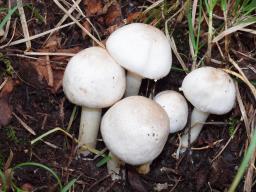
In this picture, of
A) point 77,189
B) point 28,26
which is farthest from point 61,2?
point 77,189

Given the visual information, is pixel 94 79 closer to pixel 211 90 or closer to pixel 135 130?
pixel 135 130

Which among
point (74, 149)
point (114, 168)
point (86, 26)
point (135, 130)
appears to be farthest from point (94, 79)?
point (86, 26)

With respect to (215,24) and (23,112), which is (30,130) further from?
(215,24)

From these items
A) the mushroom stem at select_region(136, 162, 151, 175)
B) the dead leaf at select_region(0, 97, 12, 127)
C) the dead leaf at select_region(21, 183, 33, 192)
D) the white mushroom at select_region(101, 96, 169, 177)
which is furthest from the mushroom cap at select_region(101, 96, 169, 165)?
the dead leaf at select_region(0, 97, 12, 127)

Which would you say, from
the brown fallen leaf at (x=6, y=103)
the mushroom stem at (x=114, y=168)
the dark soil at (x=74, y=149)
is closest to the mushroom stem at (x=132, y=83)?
the dark soil at (x=74, y=149)

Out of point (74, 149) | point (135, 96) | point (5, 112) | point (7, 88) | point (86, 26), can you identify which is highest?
point (86, 26)

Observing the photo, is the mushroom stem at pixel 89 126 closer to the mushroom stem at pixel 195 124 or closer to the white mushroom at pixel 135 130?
the white mushroom at pixel 135 130
